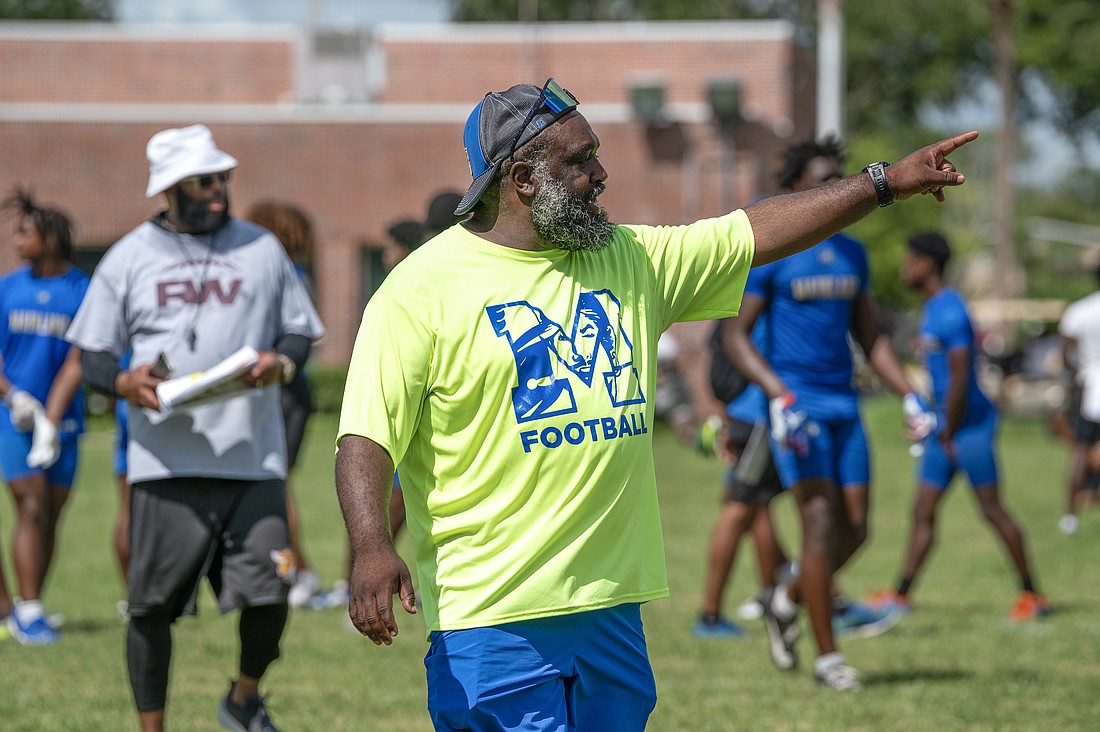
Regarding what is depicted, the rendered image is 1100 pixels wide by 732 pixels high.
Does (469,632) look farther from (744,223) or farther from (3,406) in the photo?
(3,406)

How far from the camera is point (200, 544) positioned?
18.9 ft

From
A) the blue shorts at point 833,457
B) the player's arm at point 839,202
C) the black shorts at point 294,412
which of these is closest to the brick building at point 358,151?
the black shorts at point 294,412

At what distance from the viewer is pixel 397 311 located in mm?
3748

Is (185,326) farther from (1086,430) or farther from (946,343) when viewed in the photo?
(1086,430)

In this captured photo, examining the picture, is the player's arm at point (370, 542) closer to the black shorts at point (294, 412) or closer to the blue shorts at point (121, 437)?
the blue shorts at point (121, 437)

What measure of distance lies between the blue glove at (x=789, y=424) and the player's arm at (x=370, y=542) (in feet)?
11.9

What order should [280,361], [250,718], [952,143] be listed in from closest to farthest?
[952,143] < [280,361] < [250,718]

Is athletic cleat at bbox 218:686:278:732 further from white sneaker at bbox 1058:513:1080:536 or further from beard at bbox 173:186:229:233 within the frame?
white sneaker at bbox 1058:513:1080:536

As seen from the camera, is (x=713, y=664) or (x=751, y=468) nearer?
(x=713, y=664)

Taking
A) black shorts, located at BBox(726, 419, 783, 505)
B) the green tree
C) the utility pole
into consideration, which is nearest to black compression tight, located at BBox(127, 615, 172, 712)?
black shorts, located at BBox(726, 419, 783, 505)

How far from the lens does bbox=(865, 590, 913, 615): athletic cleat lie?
9.48 metres

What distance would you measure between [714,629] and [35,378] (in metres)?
4.18

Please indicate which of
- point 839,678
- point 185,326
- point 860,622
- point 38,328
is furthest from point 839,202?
point 38,328

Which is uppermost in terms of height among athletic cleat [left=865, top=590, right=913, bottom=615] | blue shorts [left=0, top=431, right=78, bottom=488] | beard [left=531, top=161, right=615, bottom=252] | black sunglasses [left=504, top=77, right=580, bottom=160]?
black sunglasses [left=504, top=77, right=580, bottom=160]
